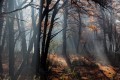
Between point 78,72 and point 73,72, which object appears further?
point 78,72

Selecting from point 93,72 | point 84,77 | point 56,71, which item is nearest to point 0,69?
point 56,71

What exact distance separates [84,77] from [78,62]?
4804 millimetres

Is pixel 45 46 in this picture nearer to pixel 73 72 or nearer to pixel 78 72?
pixel 73 72

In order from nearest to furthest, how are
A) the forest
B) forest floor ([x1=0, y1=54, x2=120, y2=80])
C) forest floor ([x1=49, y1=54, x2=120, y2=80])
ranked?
1. the forest
2. forest floor ([x1=0, y1=54, x2=120, y2=80])
3. forest floor ([x1=49, y1=54, x2=120, y2=80])

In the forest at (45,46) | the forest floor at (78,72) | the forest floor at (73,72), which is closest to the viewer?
the forest at (45,46)

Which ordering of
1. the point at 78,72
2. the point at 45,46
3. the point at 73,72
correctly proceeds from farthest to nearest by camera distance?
the point at 78,72 < the point at 73,72 < the point at 45,46

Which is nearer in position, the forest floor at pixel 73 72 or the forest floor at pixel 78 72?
the forest floor at pixel 73 72

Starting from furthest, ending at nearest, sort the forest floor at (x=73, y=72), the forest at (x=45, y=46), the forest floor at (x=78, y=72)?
the forest floor at (x=78, y=72) < the forest floor at (x=73, y=72) < the forest at (x=45, y=46)

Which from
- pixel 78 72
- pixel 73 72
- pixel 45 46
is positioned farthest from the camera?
pixel 78 72

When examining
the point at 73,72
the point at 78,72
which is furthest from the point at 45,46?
the point at 78,72

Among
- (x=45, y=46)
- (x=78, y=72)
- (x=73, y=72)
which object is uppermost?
(x=45, y=46)

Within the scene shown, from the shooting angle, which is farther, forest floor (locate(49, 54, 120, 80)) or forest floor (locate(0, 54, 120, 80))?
forest floor (locate(49, 54, 120, 80))

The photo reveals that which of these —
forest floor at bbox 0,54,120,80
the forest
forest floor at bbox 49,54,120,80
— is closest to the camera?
the forest

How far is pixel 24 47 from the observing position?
20.7m
